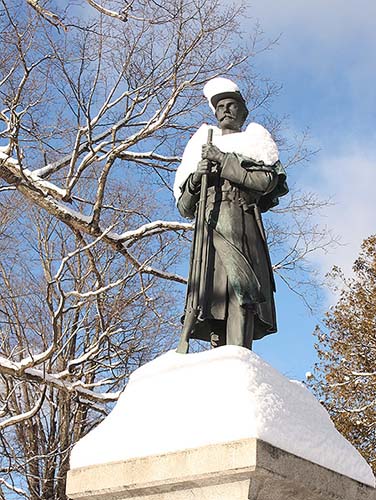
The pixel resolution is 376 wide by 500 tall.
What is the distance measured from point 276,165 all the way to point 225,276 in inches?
29.6

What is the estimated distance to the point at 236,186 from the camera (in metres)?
4.52

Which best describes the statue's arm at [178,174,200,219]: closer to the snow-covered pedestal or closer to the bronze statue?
the bronze statue

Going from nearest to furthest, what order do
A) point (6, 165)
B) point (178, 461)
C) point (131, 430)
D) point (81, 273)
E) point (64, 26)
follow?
1. point (178, 461)
2. point (131, 430)
3. point (64, 26)
4. point (6, 165)
5. point (81, 273)

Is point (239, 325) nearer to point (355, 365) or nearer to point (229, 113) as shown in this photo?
point (229, 113)

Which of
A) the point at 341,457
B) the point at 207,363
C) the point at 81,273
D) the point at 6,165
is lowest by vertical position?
the point at 341,457

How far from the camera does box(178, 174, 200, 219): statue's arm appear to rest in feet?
15.2

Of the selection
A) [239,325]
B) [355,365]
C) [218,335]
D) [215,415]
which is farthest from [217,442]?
[355,365]

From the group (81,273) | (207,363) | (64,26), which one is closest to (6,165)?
(64,26)

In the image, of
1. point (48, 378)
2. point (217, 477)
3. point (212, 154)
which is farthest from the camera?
point (48, 378)

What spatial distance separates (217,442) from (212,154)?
186 cm

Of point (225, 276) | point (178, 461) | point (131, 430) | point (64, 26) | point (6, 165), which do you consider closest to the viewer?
point (178, 461)

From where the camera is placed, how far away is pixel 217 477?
3334 millimetres

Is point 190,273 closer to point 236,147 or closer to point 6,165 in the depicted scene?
point 236,147

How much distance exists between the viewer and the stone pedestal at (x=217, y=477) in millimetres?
3256
